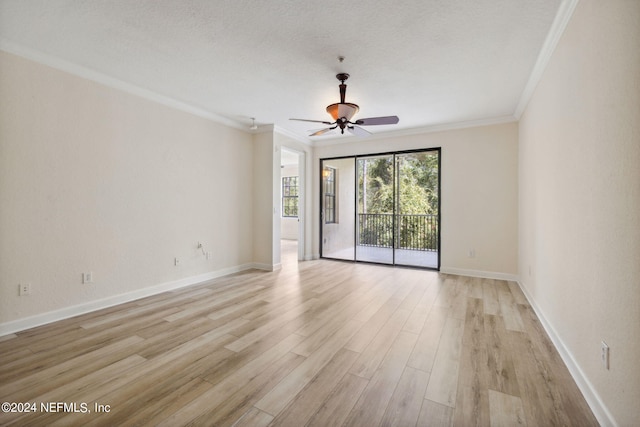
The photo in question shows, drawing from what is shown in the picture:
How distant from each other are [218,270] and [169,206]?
136 cm

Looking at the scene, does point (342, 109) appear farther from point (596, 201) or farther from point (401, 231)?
point (401, 231)

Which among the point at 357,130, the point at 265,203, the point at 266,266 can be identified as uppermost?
the point at 357,130

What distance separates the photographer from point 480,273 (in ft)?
15.7

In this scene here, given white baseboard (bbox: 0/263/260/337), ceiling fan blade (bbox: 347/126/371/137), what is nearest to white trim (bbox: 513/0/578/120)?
ceiling fan blade (bbox: 347/126/371/137)

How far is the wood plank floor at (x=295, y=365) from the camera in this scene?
1.61 metres

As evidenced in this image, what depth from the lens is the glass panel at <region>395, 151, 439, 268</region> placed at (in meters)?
5.61

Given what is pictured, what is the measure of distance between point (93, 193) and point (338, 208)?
4866 millimetres

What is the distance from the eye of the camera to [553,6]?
2.09 meters

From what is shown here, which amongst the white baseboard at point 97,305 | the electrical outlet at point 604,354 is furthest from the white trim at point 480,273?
the white baseboard at point 97,305

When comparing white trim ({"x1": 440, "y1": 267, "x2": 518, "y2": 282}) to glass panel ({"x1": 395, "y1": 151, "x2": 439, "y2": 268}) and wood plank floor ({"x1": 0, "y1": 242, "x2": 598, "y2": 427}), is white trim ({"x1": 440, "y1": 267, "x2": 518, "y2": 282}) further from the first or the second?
wood plank floor ({"x1": 0, "y1": 242, "x2": 598, "y2": 427})

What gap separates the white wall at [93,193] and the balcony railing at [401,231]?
137 inches

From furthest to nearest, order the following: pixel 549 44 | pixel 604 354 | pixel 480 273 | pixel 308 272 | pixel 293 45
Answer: pixel 308 272, pixel 480 273, pixel 293 45, pixel 549 44, pixel 604 354

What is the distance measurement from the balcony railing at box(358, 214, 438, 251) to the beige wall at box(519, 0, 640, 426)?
3.35 metres

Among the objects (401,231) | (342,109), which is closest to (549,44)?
(342,109)
